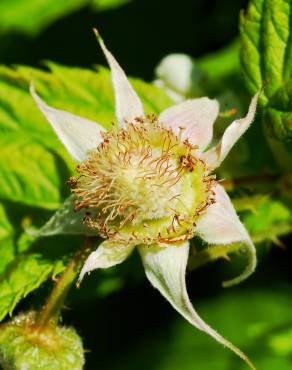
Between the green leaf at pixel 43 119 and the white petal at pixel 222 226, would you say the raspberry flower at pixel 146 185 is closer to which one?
the white petal at pixel 222 226

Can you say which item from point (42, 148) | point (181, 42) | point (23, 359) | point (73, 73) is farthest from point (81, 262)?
point (181, 42)

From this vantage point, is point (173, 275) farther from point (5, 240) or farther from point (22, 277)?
point (5, 240)

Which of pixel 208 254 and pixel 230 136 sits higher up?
pixel 230 136

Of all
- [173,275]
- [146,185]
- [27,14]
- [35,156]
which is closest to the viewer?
[173,275]

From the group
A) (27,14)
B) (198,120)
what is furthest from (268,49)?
(27,14)

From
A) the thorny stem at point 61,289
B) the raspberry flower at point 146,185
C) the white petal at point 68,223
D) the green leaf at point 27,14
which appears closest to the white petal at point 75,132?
the raspberry flower at point 146,185

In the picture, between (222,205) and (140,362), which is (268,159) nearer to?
(222,205)

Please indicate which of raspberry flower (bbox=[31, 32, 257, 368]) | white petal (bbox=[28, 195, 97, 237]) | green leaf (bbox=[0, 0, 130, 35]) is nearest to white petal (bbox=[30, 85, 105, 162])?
raspberry flower (bbox=[31, 32, 257, 368])
